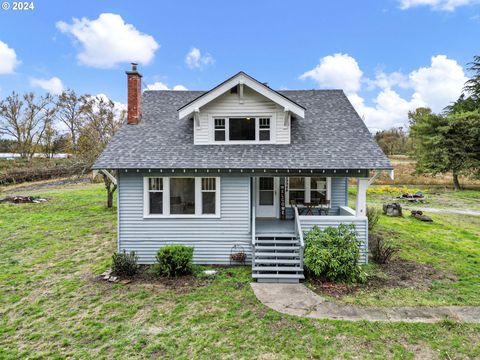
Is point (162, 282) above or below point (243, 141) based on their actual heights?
below

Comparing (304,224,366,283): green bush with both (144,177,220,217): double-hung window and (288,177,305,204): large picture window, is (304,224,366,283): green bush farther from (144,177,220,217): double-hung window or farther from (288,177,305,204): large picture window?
(144,177,220,217): double-hung window

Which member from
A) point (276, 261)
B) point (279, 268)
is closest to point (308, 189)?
point (276, 261)

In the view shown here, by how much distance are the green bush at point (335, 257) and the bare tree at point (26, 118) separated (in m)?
44.2

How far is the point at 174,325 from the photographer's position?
579cm

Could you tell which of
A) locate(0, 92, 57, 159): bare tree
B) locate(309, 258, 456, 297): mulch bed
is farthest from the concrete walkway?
locate(0, 92, 57, 159): bare tree

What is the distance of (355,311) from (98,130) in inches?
832

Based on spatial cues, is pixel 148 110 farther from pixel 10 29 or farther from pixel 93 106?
pixel 93 106

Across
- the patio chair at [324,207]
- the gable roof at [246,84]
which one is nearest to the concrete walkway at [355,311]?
the patio chair at [324,207]

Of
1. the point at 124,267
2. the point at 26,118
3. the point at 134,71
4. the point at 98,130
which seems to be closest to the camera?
the point at 124,267

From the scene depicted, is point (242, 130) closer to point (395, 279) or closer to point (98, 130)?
point (395, 279)

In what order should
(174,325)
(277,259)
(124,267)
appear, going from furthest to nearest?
(277,259)
(124,267)
(174,325)

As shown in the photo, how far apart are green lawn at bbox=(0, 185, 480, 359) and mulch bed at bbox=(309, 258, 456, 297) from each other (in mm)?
618

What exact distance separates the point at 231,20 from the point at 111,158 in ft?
53.8

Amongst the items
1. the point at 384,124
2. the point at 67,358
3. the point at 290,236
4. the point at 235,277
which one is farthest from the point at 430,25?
the point at 384,124
